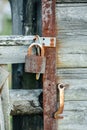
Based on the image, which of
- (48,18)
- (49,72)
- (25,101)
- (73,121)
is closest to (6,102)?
(25,101)

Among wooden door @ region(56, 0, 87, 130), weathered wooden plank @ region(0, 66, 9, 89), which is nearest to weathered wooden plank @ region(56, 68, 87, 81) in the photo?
wooden door @ region(56, 0, 87, 130)

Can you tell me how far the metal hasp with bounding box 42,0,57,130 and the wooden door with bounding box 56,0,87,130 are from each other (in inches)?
1.6

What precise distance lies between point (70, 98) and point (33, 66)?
12.7 inches

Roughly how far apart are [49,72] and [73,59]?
15 centimetres

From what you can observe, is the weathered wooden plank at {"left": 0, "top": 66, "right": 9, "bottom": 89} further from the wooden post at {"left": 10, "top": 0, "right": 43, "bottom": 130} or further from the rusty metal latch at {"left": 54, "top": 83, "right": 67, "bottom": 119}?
the wooden post at {"left": 10, "top": 0, "right": 43, "bottom": 130}

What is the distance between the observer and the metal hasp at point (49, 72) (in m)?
2.40

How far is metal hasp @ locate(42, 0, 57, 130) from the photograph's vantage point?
2398mm

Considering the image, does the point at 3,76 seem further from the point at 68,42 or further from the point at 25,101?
the point at 68,42

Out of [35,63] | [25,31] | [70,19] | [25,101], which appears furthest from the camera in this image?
[25,31]

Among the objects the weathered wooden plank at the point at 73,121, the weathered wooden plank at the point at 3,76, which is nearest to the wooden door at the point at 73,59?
the weathered wooden plank at the point at 73,121

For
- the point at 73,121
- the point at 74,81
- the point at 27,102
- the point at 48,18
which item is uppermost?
the point at 48,18

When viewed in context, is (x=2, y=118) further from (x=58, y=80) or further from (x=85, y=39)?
(x=85, y=39)

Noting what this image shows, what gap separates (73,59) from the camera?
246 centimetres

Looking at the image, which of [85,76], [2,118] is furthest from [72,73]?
[2,118]
